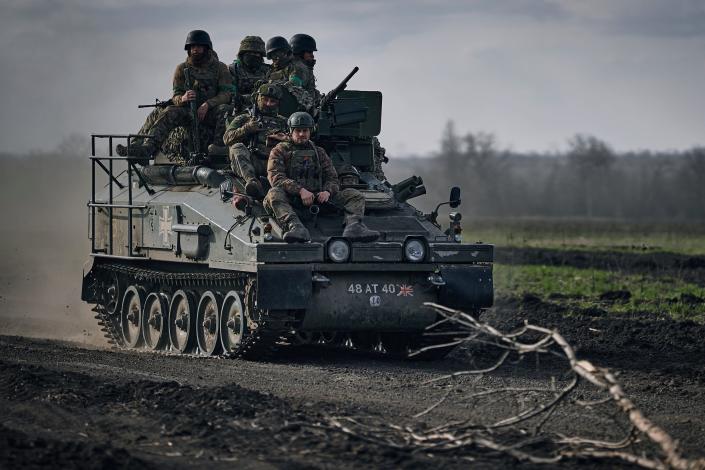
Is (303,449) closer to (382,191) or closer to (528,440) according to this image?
(528,440)

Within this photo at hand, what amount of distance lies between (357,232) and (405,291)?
80cm

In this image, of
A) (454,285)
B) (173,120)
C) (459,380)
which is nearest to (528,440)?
(459,380)

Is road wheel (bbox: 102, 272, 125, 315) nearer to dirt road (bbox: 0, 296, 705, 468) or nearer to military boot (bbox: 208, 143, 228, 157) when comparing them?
dirt road (bbox: 0, 296, 705, 468)

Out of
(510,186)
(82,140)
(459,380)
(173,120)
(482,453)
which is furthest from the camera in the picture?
(510,186)

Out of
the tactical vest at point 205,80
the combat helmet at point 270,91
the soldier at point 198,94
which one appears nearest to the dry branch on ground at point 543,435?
the combat helmet at point 270,91

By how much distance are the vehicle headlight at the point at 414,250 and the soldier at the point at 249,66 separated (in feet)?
11.7

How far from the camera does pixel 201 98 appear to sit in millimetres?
18469

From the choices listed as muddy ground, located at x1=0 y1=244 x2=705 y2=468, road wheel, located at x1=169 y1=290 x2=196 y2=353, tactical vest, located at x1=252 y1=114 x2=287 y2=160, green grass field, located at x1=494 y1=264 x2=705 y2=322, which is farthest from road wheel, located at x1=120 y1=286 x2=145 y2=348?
green grass field, located at x1=494 y1=264 x2=705 y2=322

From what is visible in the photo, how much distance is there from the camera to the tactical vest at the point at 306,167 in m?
15.9

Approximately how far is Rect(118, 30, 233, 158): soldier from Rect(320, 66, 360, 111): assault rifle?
1.39 metres

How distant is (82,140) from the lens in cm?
3372

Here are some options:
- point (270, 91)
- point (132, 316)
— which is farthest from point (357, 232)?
point (132, 316)

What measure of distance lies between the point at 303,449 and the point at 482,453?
46.1 inches

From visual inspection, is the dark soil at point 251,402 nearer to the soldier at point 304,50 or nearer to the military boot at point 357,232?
the military boot at point 357,232
